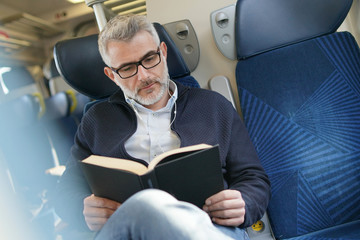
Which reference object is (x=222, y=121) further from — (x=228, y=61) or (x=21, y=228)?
(x=21, y=228)

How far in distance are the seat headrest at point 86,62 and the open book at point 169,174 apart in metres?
0.54

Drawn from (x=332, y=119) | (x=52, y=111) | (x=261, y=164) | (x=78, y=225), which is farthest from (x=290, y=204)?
(x=52, y=111)

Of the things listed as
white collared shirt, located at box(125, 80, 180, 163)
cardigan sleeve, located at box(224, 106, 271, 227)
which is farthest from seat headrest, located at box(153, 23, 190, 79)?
cardigan sleeve, located at box(224, 106, 271, 227)

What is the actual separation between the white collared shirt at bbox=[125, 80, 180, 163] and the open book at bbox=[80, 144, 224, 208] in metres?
0.34

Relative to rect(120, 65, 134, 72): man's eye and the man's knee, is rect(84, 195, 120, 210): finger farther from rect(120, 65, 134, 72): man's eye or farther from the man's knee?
rect(120, 65, 134, 72): man's eye

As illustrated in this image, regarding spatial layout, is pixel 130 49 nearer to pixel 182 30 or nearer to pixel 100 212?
pixel 182 30

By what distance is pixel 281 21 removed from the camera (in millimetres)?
1308

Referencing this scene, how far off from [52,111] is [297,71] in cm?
310

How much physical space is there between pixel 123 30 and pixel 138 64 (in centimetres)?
15

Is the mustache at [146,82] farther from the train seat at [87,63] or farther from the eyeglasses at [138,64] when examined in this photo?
the train seat at [87,63]

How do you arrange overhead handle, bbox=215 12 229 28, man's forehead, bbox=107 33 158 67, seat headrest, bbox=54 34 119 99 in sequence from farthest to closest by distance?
overhead handle, bbox=215 12 229 28 → seat headrest, bbox=54 34 119 99 → man's forehead, bbox=107 33 158 67

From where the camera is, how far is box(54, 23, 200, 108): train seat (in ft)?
4.38

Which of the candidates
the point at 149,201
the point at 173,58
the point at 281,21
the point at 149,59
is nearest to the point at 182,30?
the point at 173,58

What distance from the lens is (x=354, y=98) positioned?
1.28 m
